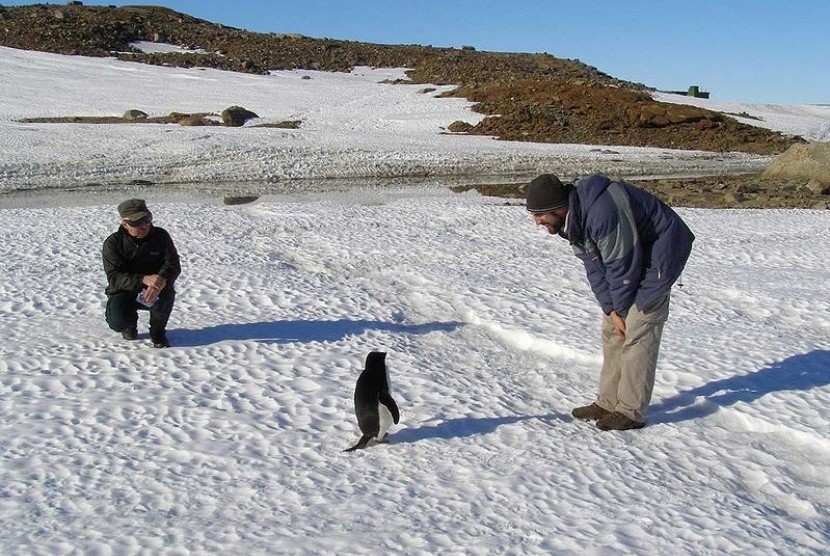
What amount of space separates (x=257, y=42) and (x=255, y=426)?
51644 mm

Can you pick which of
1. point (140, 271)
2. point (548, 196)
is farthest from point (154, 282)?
point (548, 196)

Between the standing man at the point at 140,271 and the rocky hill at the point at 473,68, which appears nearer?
the standing man at the point at 140,271

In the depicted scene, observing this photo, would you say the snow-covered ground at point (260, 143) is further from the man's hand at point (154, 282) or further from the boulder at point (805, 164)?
the man's hand at point (154, 282)

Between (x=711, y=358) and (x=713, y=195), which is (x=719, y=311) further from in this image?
(x=713, y=195)

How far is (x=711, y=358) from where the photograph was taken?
250 inches

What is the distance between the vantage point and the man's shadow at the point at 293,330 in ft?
21.4

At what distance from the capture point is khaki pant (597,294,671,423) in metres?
4.73

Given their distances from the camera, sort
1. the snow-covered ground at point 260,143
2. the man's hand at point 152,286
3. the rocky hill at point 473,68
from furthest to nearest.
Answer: the rocky hill at point 473,68 < the snow-covered ground at point 260,143 < the man's hand at point 152,286

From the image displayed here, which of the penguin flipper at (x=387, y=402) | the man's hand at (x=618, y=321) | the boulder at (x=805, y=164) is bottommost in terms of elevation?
the penguin flipper at (x=387, y=402)

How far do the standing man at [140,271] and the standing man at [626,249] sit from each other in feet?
9.27

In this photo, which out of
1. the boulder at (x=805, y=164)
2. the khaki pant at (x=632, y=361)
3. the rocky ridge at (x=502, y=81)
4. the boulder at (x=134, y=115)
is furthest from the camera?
the boulder at (x=134, y=115)

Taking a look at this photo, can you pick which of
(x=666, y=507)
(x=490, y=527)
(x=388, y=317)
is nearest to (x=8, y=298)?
(x=388, y=317)

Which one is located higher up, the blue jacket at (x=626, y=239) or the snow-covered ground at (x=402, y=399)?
the blue jacket at (x=626, y=239)

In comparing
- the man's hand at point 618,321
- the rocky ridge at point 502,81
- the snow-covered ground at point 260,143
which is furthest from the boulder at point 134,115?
the man's hand at point 618,321
